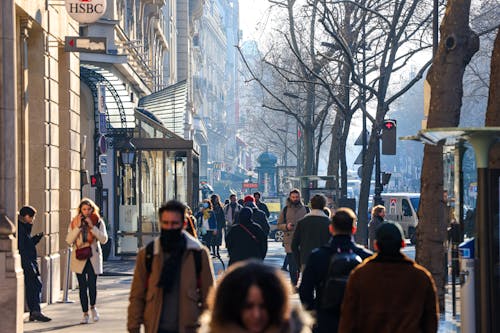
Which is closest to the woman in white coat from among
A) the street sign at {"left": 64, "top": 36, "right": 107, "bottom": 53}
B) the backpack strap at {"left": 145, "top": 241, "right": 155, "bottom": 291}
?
the street sign at {"left": 64, "top": 36, "right": 107, "bottom": 53}

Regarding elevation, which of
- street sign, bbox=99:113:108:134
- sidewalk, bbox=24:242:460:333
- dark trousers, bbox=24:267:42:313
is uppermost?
street sign, bbox=99:113:108:134

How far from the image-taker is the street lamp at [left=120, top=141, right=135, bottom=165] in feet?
102

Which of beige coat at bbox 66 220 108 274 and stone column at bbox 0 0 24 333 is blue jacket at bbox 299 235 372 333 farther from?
beige coat at bbox 66 220 108 274

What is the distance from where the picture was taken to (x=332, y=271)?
368 inches

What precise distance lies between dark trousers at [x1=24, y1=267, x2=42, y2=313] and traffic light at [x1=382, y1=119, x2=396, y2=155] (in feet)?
45.4

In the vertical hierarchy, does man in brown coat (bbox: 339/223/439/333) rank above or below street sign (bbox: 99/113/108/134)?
below

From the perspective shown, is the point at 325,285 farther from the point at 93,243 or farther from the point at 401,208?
the point at 401,208

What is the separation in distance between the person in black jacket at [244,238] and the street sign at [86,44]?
4591 mm

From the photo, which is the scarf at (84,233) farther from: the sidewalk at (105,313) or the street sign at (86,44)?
the street sign at (86,44)

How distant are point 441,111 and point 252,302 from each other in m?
12.1

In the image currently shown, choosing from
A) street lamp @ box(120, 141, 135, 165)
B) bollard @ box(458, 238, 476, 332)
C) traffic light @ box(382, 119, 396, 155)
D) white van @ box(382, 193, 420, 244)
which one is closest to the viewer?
bollard @ box(458, 238, 476, 332)

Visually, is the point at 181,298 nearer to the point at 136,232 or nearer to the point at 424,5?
the point at 136,232

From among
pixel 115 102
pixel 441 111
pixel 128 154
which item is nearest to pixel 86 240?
pixel 441 111

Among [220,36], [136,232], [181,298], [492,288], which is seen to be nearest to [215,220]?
[136,232]
